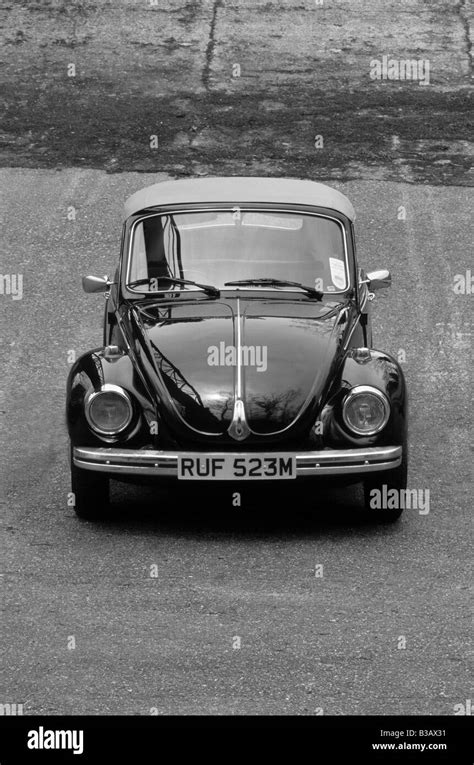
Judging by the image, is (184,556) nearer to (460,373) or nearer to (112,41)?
(460,373)

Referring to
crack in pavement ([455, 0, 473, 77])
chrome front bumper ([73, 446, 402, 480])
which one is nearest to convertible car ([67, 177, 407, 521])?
chrome front bumper ([73, 446, 402, 480])

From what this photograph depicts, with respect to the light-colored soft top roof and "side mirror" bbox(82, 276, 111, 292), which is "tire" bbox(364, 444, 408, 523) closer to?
the light-colored soft top roof

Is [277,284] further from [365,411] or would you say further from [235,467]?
[235,467]

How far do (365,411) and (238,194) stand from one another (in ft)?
6.86

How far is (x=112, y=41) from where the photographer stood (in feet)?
58.8

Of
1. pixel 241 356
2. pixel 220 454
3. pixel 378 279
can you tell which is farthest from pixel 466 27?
pixel 220 454

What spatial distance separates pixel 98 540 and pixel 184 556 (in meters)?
0.52

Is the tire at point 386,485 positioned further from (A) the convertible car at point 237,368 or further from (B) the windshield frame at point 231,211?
(B) the windshield frame at point 231,211

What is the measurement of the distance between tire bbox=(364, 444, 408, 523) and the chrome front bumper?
0.06 meters

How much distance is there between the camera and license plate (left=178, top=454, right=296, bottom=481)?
709 cm

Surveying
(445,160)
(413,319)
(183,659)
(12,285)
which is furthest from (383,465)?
(445,160)

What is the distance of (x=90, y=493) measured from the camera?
7430mm

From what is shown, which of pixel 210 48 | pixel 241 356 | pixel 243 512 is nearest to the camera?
pixel 241 356

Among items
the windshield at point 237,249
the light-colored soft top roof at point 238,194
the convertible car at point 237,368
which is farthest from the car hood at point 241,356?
the light-colored soft top roof at point 238,194
